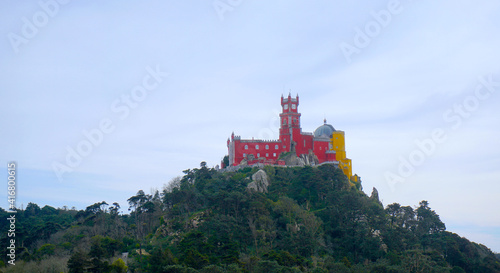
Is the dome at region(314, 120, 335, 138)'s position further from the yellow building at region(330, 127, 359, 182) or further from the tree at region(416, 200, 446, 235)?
the tree at region(416, 200, 446, 235)

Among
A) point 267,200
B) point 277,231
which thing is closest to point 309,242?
point 277,231

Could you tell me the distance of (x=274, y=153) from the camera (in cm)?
7869

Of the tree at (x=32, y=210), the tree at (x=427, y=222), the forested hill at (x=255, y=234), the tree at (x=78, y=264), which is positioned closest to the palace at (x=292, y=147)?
the forested hill at (x=255, y=234)

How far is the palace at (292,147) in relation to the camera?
77938mm

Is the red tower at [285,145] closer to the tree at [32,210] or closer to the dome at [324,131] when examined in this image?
the dome at [324,131]

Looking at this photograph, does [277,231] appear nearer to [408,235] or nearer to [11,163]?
[408,235]

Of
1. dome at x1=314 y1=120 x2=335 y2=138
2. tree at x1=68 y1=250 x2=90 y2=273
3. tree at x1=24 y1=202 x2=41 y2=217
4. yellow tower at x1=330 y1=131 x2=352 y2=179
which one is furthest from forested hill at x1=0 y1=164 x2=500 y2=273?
tree at x1=24 y1=202 x2=41 y2=217

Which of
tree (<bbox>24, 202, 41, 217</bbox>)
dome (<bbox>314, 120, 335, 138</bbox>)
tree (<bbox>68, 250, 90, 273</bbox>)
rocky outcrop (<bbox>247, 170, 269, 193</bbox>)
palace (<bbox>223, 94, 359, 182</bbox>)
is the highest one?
dome (<bbox>314, 120, 335, 138</bbox>)

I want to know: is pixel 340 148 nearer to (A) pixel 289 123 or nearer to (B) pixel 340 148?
(B) pixel 340 148

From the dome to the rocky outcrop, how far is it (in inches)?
620

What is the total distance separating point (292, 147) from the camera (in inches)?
3098

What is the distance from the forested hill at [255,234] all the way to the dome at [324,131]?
9.77 m

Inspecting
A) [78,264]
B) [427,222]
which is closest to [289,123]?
[427,222]

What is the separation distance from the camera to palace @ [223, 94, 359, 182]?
77.9 metres
